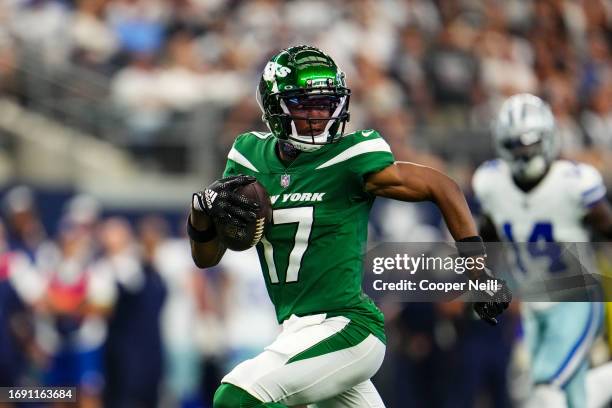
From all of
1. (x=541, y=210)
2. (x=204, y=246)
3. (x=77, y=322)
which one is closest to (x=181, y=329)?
(x=77, y=322)

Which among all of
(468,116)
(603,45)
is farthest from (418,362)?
(603,45)

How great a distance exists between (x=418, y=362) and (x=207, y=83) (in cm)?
365

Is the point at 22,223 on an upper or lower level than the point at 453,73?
lower

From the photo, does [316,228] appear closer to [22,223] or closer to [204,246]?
[204,246]

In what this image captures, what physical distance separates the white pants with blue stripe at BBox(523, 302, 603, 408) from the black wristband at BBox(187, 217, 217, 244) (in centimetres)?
254

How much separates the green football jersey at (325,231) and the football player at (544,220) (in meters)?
1.92

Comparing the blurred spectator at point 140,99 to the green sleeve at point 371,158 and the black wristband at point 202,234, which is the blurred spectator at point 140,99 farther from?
the green sleeve at point 371,158

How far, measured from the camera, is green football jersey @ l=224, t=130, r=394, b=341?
482 centimetres

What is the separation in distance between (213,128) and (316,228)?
6674mm

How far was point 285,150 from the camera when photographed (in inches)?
199

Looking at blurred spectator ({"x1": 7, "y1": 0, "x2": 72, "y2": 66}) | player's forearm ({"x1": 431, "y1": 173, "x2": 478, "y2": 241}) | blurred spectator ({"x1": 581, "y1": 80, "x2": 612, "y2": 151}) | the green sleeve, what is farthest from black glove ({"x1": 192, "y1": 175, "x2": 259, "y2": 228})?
blurred spectator ({"x1": 581, "y1": 80, "x2": 612, "y2": 151})

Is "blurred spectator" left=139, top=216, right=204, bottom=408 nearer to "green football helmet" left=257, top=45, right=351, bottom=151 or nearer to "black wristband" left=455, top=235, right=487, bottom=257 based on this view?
"green football helmet" left=257, top=45, right=351, bottom=151

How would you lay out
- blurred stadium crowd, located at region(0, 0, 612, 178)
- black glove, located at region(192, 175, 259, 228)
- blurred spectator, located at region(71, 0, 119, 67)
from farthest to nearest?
blurred spectator, located at region(71, 0, 119, 67) → blurred stadium crowd, located at region(0, 0, 612, 178) → black glove, located at region(192, 175, 259, 228)

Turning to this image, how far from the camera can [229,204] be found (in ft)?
15.4
